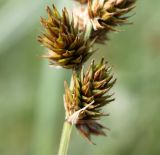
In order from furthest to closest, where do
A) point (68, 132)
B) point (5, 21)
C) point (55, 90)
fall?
point (5, 21)
point (55, 90)
point (68, 132)

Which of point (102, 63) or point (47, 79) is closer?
point (102, 63)

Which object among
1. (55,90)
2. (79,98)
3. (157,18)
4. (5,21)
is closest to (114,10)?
(79,98)

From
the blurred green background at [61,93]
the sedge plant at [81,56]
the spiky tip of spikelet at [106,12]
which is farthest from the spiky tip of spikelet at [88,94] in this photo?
the blurred green background at [61,93]

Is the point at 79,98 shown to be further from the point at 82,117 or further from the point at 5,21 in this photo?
the point at 5,21

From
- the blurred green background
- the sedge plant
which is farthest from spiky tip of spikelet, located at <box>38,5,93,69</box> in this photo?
the blurred green background

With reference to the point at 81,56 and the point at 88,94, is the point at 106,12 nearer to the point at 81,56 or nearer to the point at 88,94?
the point at 81,56

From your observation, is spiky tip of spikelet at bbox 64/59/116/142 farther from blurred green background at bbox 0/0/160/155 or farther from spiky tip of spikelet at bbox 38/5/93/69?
blurred green background at bbox 0/0/160/155

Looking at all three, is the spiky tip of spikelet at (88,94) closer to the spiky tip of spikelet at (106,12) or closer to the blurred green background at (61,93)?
the spiky tip of spikelet at (106,12)
